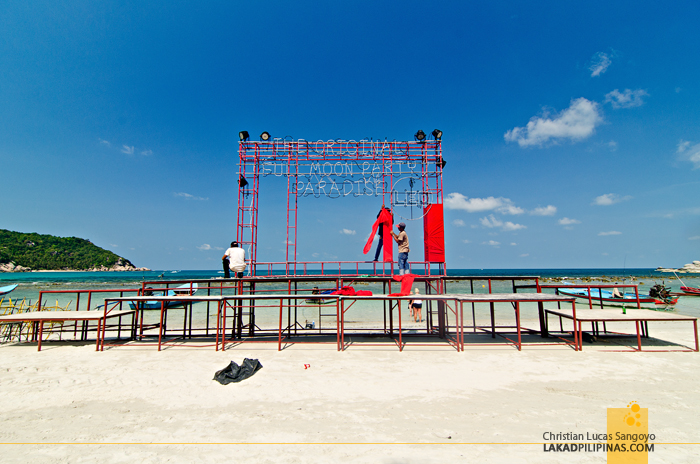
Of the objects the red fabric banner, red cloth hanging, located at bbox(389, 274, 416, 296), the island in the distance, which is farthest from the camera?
the island in the distance

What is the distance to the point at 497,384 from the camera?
259 inches

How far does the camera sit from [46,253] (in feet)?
Answer: 339

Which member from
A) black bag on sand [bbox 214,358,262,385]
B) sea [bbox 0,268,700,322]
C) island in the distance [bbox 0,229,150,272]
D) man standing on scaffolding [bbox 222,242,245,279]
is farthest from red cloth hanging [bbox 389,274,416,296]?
island in the distance [bbox 0,229,150,272]

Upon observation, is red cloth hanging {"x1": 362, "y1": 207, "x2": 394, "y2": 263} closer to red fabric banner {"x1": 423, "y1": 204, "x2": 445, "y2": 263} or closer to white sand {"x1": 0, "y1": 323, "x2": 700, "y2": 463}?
red fabric banner {"x1": 423, "y1": 204, "x2": 445, "y2": 263}

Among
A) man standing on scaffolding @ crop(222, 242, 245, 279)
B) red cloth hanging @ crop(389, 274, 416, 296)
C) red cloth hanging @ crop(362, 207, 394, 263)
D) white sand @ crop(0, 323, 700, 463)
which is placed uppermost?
red cloth hanging @ crop(362, 207, 394, 263)

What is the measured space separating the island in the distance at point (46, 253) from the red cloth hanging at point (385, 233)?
425ft

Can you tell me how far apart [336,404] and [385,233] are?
6.57m

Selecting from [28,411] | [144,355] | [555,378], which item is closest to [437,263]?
[555,378]

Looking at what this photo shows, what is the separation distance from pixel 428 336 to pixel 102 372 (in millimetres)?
9683

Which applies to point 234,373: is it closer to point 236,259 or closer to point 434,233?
point 236,259

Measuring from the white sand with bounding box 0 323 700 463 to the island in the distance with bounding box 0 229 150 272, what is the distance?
127203 mm

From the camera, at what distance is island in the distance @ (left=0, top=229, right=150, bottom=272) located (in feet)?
320

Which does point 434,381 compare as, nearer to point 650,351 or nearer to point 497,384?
point 497,384

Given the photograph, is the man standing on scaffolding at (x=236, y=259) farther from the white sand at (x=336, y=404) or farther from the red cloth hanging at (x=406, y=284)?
the red cloth hanging at (x=406, y=284)
